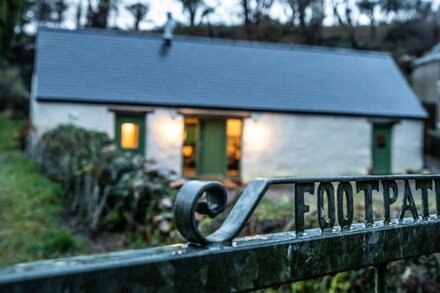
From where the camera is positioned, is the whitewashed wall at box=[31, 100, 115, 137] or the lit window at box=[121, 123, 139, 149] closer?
the whitewashed wall at box=[31, 100, 115, 137]

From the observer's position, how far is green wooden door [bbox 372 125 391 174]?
19.9 m

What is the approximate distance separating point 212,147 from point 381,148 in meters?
6.58

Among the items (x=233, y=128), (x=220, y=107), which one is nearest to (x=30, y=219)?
(x=220, y=107)

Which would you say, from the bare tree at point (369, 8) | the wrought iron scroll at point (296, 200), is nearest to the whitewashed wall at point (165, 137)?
the wrought iron scroll at point (296, 200)

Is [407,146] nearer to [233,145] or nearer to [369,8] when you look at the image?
[233,145]

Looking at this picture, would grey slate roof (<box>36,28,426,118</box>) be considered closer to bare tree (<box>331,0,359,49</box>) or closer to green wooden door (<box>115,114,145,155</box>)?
green wooden door (<box>115,114,145,155</box>)

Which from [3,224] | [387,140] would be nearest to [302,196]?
[3,224]

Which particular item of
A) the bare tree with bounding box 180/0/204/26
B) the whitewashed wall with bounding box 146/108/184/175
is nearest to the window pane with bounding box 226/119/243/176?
the whitewashed wall with bounding box 146/108/184/175

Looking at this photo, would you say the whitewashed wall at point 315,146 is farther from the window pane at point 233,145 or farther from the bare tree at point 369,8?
the bare tree at point 369,8

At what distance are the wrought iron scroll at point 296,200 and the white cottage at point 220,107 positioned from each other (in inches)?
620

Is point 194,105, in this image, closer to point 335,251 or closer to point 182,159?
point 182,159

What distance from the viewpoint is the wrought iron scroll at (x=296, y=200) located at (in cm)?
144

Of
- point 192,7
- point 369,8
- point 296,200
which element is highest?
point 369,8

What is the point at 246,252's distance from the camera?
4.98 ft
